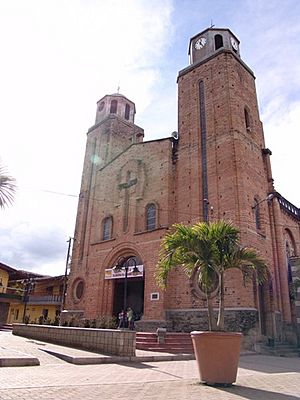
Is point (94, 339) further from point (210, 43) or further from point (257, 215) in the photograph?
point (210, 43)

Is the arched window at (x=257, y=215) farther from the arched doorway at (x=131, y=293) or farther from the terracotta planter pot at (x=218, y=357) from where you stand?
the terracotta planter pot at (x=218, y=357)

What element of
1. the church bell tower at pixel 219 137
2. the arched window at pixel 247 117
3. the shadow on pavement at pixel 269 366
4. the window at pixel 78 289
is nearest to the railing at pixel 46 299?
the window at pixel 78 289

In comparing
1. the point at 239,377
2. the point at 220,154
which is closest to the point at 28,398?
the point at 239,377

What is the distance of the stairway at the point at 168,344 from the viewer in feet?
42.4

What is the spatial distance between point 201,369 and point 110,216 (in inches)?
724

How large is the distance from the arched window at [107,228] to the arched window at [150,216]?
146 inches

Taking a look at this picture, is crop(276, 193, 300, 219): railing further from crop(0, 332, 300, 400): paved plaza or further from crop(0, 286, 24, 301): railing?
crop(0, 286, 24, 301): railing

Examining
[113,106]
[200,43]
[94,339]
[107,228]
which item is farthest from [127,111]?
[94,339]

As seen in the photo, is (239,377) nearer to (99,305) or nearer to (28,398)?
(28,398)

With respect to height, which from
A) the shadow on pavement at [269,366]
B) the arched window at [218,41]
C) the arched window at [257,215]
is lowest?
the shadow on pavement at [269,366]

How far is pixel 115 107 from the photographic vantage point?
30750 mm

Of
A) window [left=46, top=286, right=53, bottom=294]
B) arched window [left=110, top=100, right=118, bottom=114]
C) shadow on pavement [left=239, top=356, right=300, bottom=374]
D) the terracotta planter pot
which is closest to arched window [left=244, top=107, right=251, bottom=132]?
arched window [left=110, top=100, right=118, bottom=114]

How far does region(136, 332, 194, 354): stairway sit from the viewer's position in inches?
508

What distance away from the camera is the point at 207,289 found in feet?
25.2
